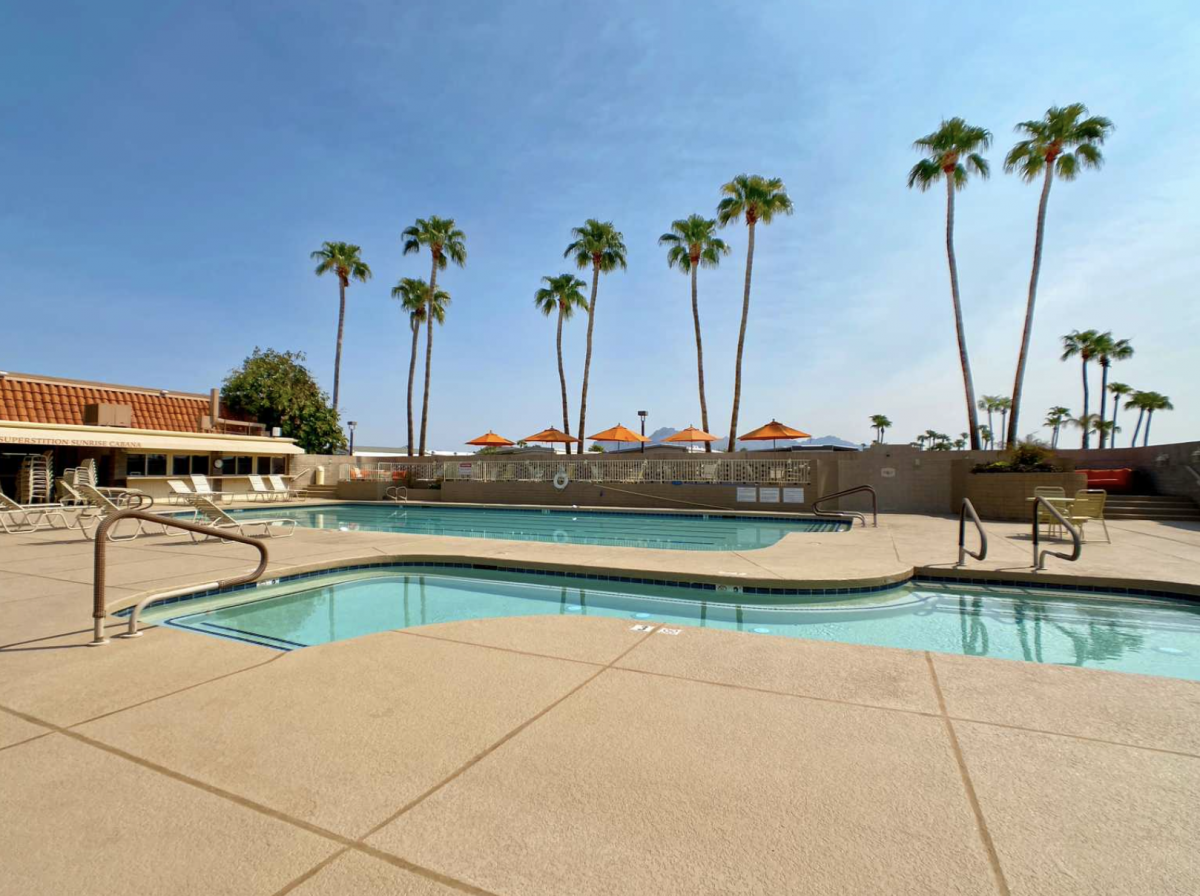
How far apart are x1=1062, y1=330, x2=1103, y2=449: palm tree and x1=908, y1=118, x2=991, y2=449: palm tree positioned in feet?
94.8

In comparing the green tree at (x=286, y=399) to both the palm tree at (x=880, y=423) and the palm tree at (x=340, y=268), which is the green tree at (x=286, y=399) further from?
the palm tree at (x=880, y=423)

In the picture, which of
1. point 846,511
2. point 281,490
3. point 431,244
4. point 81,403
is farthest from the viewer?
point 431,244

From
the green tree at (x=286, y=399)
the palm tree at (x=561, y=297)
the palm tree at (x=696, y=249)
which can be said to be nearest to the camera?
the palm tree at (x=696, y=249)

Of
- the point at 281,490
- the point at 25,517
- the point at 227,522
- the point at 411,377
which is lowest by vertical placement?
the point at 25,517

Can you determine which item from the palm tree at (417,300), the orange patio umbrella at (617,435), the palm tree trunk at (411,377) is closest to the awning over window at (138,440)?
the palm tree trunk at (411,377)

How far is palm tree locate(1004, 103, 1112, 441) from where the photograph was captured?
1938cm

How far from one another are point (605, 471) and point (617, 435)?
4.65 m

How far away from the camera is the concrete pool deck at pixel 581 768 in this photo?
5.50 feet

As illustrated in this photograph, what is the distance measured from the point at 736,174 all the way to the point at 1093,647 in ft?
78.8

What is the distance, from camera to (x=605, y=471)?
19.3 m

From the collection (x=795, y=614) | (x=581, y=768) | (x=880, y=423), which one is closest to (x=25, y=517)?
(x=795, y=614)

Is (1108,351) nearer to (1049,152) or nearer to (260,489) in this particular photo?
(1049,152)

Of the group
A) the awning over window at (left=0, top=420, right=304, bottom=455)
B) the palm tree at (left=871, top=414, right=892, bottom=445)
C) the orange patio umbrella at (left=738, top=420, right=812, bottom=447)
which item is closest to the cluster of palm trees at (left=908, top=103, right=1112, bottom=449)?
the orange patio umbrella at (left=738, top=420, right=812, bottom=447)

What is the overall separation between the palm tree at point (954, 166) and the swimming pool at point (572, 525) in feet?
36.1
